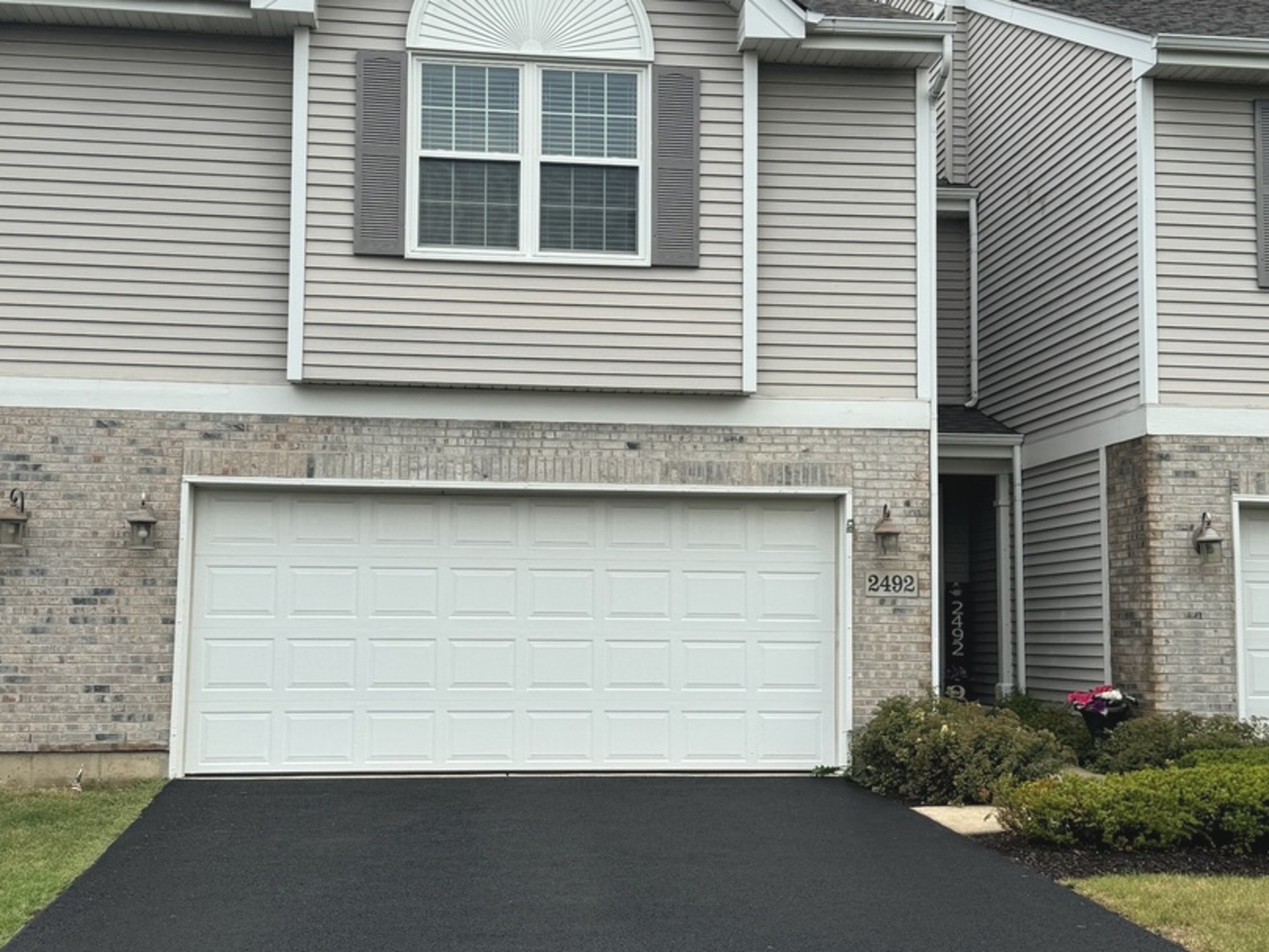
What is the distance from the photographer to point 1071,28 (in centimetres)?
1343

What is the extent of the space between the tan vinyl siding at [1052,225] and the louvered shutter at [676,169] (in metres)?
3.84

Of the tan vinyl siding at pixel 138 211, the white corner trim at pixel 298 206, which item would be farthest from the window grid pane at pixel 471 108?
the tan vinyl siding at pixel 138 211

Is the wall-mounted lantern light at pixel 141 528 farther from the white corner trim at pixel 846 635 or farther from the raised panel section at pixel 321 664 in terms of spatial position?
the white corner trim at pixel 846 635

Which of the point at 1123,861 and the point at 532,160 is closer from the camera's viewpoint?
the point at 1123,861

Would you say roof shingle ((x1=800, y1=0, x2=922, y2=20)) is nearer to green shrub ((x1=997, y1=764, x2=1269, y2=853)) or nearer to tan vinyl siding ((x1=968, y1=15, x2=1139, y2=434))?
tan vinyl siding ((x1=968, y1=15, x2=1139, y2=434))

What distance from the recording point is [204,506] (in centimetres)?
1101

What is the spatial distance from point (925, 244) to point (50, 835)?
762cm

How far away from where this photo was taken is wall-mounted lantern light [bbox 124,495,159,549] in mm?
10609

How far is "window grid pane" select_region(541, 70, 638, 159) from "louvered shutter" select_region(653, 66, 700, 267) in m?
0.22

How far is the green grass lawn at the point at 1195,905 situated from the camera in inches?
257

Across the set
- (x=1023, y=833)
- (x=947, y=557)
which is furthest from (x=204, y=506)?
(x=947, y=557)

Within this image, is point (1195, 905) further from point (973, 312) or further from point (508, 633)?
point (973, 312)

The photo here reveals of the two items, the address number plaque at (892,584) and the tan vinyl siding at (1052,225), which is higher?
the tan vinyl siding at (1052,225)

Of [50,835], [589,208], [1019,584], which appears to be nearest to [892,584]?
[1019,584]
